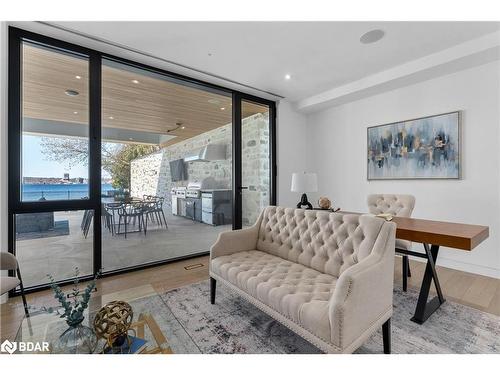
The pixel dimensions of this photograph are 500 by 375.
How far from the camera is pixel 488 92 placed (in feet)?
9.36

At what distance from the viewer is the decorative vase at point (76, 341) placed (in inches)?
44.5

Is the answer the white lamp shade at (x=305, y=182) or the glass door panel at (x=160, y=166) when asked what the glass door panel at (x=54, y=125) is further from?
the white lamp shade at (x=305, y=182)

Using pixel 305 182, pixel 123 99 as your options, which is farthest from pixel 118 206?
pixel 305 182

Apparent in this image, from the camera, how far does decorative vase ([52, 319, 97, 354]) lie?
1.13 m

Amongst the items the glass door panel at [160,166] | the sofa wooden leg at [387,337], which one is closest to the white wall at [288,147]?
the glass door panel at [160,166]

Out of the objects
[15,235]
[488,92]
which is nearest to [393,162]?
[488,92]

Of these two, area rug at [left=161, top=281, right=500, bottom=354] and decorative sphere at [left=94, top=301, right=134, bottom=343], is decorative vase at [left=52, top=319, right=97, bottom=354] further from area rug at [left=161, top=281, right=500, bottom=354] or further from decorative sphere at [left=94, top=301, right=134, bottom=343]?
area rug at [left=161, top=281, right=500, bottom=354]

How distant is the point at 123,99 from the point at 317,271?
10.4 feet

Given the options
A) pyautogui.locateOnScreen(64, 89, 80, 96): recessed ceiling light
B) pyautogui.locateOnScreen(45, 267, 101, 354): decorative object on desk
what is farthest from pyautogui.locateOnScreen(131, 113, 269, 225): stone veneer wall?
pyautogui.locateOnScreen(45, 267, 101, 354): decorative object on desk

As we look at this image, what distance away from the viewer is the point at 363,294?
1357mm

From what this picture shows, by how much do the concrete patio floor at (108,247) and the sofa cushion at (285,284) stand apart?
1636 millimetres

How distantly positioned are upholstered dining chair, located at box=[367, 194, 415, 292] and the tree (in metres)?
3.08
